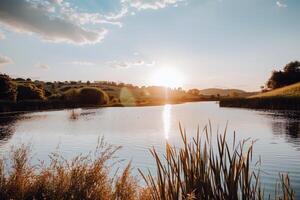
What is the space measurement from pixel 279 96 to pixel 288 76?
1522 inches

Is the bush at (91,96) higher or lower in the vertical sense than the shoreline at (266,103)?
higher

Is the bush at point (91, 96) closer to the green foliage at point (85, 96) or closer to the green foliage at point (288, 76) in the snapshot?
the green foliage at point (85, 96)

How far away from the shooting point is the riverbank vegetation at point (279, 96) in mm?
70850

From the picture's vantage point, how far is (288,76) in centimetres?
10988

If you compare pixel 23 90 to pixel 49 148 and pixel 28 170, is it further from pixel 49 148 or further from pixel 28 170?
pixel 28 170

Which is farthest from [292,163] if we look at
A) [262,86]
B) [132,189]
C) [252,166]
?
[262,86]

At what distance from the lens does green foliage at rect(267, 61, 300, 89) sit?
4287 inches

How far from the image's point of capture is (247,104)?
86875mm

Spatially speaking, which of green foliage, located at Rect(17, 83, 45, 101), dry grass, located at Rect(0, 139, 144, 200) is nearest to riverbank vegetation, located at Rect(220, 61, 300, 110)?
green foliage, located at Rect(17, 83, 45, 101)

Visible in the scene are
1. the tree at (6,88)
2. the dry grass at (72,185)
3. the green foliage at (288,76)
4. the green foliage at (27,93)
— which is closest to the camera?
the dry grass at (72,185)

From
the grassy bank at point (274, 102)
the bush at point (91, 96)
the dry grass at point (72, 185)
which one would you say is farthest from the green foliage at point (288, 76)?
the dry grass at point (72, 185)

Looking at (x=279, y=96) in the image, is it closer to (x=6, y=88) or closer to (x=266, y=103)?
(x=266, y=103)

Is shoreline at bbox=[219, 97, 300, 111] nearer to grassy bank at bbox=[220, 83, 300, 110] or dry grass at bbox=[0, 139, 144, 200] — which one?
grassy bank at bbox=[220, 83, 300, 110]

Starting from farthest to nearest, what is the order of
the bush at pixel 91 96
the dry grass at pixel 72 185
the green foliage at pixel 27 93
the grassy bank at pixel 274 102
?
the bush at pixel 91 96, the green foliage at pixel 27 93, the grassy bank at pixel 274 102, the dry grass at pixel 72 185
